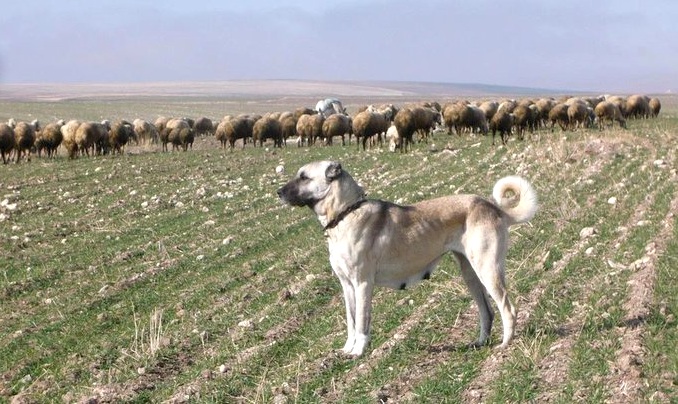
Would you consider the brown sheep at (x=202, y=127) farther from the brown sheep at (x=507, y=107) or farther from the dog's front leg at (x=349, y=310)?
the dog's front leg at (x=349, y=310)

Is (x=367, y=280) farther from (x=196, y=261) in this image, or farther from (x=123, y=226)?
(x=123, y=226)

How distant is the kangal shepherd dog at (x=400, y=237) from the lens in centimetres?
645

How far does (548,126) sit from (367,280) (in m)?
30.1

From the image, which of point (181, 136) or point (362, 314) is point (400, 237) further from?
point (181, 136)

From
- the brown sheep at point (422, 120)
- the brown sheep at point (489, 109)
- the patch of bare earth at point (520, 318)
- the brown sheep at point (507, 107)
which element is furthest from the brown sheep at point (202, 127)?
the patch of bare earth at point (520, 318)

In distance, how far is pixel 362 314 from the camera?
255 inches

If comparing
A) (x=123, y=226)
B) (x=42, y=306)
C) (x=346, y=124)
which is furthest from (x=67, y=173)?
(x=42, y=306)

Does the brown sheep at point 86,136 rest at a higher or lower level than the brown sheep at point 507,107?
lower

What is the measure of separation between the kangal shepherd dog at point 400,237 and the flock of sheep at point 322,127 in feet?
62.7

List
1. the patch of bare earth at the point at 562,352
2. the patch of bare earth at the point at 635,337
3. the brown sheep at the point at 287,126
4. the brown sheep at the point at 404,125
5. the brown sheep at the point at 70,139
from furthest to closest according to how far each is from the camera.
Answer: the brown sheep at the point at 287,126, the brown sheep at the point at 70,139, the brown sheep at the point at 404,125, the patch of bare earth at the point at 562,352, the patch of bare earth at the point at 635,337

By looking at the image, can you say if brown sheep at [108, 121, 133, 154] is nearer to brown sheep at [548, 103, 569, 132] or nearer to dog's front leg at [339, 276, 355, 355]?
brown sheep at [548, 103, 569, 132]

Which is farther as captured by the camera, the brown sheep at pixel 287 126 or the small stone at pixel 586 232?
the brown sheep at pixel 287 126

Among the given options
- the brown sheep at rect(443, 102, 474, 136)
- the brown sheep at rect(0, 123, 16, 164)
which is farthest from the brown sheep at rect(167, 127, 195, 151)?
the brown sheep at rect(443, 102, 474, 136)

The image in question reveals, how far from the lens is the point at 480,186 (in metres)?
15.4
